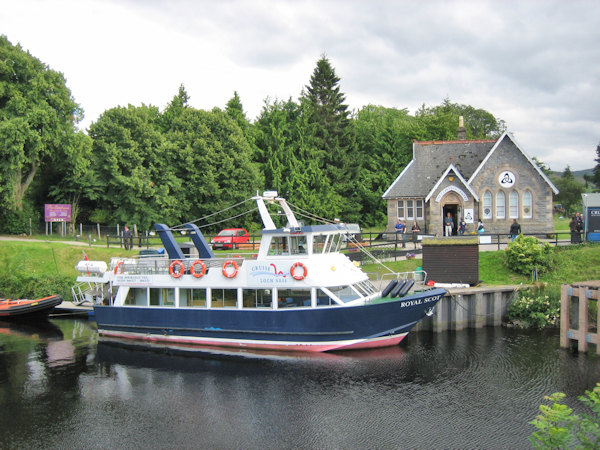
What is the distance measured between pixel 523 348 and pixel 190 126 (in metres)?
33.8

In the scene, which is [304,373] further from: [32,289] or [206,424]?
[32,289]

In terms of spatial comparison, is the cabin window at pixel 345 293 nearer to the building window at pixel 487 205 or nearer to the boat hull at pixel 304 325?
the boat hull at pixel 304 325

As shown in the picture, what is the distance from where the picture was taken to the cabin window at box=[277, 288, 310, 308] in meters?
19.6

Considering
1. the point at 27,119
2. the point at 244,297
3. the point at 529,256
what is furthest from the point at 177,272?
the point at 27,119

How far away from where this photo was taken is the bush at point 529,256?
25953mm

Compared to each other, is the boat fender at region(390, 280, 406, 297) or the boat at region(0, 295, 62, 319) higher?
the boat fender at region(390, 280, 406, 297)

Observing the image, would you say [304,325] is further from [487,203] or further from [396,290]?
[487,203]

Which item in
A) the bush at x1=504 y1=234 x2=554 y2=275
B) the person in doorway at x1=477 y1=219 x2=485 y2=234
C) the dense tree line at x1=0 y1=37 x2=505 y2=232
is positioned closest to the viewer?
the bush at x1=504 y1=234 x2=554 y2=275

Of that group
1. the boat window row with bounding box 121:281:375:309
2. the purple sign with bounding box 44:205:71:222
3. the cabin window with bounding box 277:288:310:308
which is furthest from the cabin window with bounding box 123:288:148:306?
the purple sign with bounding box 44:205:71:222

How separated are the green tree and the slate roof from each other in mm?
24926

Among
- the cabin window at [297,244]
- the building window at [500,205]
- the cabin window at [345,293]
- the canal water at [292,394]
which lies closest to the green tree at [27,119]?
the canal water at [292,394]

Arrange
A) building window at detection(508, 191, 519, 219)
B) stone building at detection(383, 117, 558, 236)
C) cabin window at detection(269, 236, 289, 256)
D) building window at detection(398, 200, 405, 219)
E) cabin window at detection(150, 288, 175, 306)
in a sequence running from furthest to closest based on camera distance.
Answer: building window at detection(398, 200, 405, 219), building window at detection(508, 191, 519, 219), stone building at detection(383, 117, 558, 236), cabin window at detection(150, 288, 175, 306), cabin window at detection(269, 236, 289, 256)

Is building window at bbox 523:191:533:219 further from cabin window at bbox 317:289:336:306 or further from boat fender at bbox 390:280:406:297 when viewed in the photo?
cabin window at bbox 317:289:336:306

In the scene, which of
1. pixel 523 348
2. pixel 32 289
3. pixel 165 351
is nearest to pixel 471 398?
pixel 523 348
